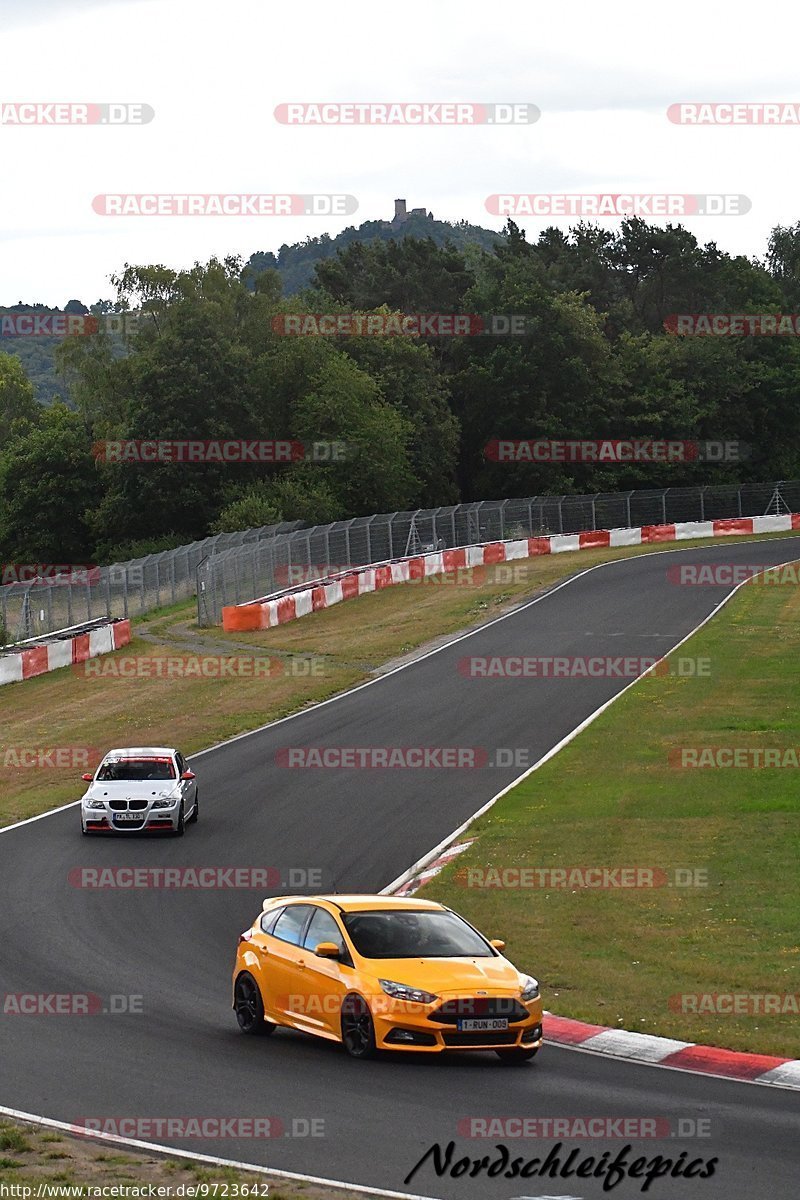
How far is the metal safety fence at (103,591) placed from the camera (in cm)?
4688

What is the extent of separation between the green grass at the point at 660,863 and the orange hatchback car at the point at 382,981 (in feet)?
4.91

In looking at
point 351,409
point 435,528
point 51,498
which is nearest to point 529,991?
point 435,528

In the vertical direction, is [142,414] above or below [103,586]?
above

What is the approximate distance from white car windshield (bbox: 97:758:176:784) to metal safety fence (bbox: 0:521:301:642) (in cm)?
1895

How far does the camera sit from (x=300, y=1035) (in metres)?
14.8

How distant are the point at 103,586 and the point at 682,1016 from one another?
1557 inches

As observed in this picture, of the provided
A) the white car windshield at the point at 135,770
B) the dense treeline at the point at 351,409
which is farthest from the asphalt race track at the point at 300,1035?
the dense treeline at the point at 351,409

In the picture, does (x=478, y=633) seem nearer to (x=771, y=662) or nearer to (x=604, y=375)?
(x=771, y=662)

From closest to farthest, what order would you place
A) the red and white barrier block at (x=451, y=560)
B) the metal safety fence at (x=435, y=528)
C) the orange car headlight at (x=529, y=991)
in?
the orange car headlight at (x=529, y=991) → the red and white barrier block at (x=451, y=560) → the metal safety fence at (x=435, y=528)

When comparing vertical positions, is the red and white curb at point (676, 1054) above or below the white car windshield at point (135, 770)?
below

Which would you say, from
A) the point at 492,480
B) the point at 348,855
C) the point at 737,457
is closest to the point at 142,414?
the point at 492,480

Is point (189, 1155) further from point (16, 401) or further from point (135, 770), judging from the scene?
point (16, 401)

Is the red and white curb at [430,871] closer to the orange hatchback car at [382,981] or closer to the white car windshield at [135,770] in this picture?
the orange hatchback car at [382,981]

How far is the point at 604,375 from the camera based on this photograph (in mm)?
91562
